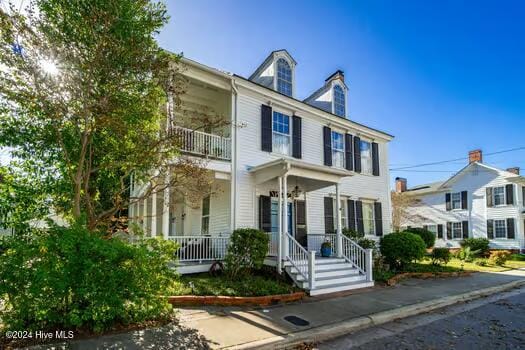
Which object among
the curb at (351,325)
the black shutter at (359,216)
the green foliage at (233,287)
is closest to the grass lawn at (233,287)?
the green foliage at (233,287)

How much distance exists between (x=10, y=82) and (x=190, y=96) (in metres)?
7.01

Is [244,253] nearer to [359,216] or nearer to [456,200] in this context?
[359,216]

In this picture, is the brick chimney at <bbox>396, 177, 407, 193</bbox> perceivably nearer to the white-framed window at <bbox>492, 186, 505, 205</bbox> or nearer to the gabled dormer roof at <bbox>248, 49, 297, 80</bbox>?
the white-framed window at <bbox>492, 186, 505, 205</bbox>

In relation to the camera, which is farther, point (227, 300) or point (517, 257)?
point (517, 257)

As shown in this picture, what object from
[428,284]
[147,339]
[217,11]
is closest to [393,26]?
[217,11]

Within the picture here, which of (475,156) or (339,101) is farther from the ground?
(339,101)

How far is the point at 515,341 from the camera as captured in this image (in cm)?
541

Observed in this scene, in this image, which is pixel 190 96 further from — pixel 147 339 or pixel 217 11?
pixel 147 339

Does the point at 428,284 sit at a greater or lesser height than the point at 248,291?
lesser

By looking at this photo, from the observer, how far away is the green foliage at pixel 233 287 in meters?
7.55

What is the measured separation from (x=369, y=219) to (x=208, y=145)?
370 inches

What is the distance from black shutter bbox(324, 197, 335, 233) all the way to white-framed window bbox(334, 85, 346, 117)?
15.8ft

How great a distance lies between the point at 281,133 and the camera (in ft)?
41.5

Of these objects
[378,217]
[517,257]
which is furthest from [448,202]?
[378,217]
